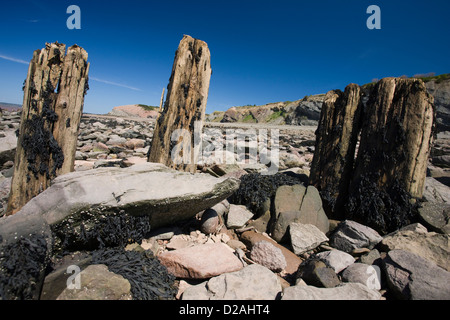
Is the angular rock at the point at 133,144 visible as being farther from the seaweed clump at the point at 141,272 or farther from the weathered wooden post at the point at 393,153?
the weathered wooden post at the point at 393,153

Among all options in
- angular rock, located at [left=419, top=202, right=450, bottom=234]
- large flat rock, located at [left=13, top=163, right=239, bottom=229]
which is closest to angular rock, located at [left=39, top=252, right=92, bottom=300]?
large flat rock, located at [left=13, top=163, right=239, bottom=229]

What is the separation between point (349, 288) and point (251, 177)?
→ 10.4 feet

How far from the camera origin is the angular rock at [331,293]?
89.9 inches

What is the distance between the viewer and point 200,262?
2832 mm

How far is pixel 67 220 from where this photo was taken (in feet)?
8.69

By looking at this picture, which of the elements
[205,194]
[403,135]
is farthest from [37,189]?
[403,135]

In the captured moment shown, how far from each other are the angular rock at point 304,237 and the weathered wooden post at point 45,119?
3.97 m

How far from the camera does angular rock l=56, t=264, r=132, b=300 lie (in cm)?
211

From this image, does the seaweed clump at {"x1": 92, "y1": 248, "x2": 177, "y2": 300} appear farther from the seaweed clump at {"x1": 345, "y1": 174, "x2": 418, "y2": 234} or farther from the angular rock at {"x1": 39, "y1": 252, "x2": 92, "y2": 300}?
the seaweed clump at {"x1": 345, "y1": 174, "x2": 418, "y2": 234}

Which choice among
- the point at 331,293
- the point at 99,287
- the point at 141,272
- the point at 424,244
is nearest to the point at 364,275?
the point at 331,293

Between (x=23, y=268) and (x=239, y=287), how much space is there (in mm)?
2040

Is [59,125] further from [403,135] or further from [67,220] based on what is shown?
[403,135]

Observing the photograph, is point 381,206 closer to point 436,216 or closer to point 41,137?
point 436,216
